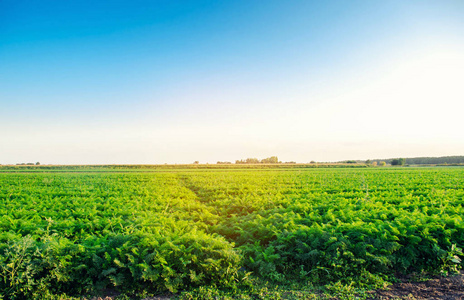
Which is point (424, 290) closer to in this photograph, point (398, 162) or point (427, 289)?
point (427, 289)

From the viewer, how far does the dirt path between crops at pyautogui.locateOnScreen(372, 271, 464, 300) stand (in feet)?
17.8

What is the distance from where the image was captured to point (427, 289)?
5730 mm

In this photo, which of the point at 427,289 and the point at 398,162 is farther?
the point at 398,162

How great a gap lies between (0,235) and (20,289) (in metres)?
2.47

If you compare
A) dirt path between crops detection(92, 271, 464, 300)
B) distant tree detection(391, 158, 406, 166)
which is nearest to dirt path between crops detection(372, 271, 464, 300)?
dirt path between crops detection(92, 271, 464, 300)

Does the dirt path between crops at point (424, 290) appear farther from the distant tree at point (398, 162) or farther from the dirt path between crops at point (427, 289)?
the distant tree at point (398, 162)

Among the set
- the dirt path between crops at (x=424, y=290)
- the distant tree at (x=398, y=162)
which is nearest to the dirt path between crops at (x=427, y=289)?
the dirt path between crops at (x=424, y=290)

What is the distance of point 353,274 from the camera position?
6184 millimetres

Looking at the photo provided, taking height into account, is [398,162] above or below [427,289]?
above

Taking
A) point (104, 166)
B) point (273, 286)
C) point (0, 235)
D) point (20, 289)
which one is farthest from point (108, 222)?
point (104, 166)

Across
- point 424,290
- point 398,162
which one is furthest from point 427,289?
point 398,162

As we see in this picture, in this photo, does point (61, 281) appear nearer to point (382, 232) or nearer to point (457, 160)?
point (382, 232)

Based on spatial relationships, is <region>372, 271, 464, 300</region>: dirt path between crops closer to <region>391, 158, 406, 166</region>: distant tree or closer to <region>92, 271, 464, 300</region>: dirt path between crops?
<region>92, 271, 464, 300</region>: dirt path between crops

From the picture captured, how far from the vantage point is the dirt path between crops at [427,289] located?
A: 5.43 meters
